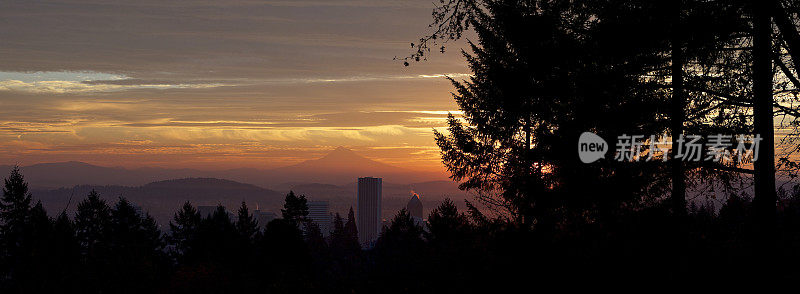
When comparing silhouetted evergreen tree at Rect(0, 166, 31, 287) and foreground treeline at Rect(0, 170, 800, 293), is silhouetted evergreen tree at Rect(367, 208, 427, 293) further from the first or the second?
silhouetted evergreen tree at Rect(0, 166, 31, 287)

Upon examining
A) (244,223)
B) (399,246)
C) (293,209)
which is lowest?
(399,246)

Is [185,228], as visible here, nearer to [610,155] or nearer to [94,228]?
[94,228]

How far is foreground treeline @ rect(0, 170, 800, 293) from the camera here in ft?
34.8

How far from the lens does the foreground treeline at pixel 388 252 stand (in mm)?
10594

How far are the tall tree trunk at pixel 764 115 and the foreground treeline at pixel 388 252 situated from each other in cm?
70

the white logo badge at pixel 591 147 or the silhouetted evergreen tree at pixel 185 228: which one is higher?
the white logo badge at pixel 591 147

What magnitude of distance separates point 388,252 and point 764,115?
173 ft

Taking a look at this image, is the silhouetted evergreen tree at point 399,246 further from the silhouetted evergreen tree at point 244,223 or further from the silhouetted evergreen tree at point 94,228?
the silhouetted evergreen tree at point 94,228

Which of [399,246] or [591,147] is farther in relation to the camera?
[399,246]

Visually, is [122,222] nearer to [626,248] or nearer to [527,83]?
[527,83]

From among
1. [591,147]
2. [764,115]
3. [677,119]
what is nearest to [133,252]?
[591,147]

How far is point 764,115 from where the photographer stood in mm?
11242

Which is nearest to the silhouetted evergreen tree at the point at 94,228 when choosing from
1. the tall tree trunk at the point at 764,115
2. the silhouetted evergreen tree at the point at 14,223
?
the silhouetted evergreen tree at the point at 14,223

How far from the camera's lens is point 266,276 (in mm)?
58875
